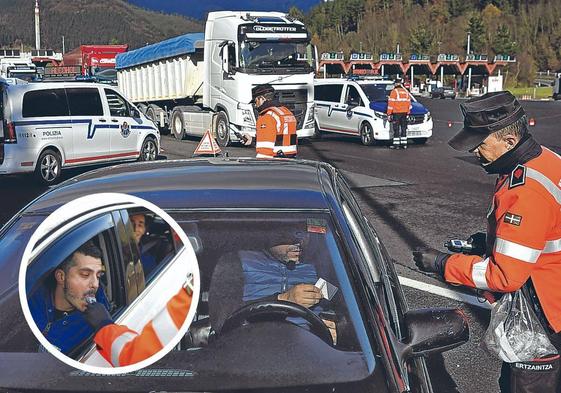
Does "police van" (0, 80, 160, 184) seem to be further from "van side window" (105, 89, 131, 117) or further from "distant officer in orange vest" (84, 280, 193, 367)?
"distant officer in orange vest" (84, 280, 193, 367)

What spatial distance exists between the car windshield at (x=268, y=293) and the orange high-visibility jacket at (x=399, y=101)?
16237 millimetres

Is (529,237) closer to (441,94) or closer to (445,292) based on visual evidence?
(445,292)

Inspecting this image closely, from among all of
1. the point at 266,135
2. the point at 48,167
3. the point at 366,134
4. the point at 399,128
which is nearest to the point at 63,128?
the point at 48,167

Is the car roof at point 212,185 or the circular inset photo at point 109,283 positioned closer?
the circular inset photo at point 109,283

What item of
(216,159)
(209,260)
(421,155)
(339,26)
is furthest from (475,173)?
(339,26)

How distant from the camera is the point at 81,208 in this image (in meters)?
2.43

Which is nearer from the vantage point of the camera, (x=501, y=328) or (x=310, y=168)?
(x=501, y=328)

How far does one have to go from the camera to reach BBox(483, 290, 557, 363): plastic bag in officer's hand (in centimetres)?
314

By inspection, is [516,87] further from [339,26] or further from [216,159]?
[216,159]

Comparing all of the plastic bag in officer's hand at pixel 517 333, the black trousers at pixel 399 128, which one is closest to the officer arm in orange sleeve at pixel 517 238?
the plastic bag in officer's hand at pixel 517 333

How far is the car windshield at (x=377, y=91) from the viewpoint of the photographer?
20642mm

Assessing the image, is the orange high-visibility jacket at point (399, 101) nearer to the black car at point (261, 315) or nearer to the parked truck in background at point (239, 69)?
the parked truck in background at point (239, 69)

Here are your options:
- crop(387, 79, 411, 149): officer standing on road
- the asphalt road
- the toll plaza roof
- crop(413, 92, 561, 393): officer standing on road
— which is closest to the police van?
the asphalt road

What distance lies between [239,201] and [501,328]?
1.23 meters
